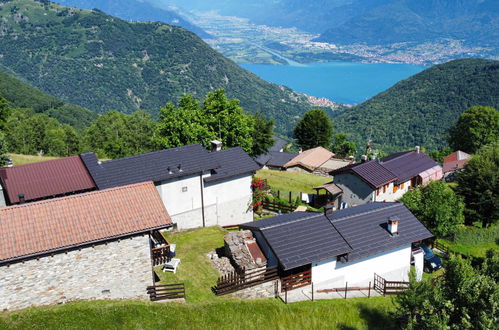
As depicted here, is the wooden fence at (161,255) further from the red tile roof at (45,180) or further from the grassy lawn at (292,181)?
the grassy lawn at (292,181)

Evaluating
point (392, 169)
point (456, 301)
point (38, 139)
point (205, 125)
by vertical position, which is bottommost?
point (38, 139)

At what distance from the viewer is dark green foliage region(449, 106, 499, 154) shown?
78.6m

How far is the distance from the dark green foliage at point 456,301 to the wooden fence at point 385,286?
6693 mm

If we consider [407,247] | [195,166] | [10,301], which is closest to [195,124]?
[195,166]

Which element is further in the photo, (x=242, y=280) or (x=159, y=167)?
(x=159, y=167)

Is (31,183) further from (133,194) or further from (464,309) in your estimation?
(464,309)

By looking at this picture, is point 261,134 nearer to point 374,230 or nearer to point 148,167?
point 148,167

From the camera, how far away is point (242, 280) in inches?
950

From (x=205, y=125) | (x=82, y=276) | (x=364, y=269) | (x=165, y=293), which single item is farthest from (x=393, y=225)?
(x=205, y=125)

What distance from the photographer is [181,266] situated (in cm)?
2688

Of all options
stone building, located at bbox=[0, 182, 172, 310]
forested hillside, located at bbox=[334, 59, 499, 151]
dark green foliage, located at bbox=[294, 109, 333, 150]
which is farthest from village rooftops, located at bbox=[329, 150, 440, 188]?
forested hillside, located at bbox=[334, 59, 499, 151]

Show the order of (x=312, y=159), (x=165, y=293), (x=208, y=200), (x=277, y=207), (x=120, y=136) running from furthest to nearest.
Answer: (x=120, y=136), (x=312, y=159), (x=277, y=207), (x=208, y=200), (x=165, y=293)

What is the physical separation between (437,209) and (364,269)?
44.6ft

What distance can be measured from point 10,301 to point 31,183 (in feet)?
44.5
